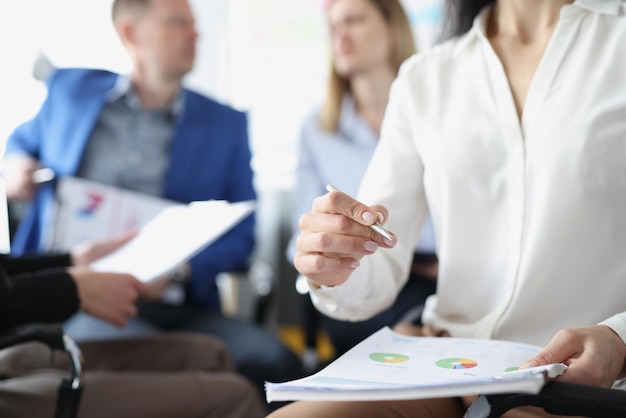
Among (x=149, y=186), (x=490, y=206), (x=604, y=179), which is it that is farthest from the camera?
(x=149, y=186)

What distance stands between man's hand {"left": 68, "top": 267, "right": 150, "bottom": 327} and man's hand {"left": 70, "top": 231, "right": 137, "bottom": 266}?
0.22 m

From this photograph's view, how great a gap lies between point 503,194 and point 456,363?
0.35 meters

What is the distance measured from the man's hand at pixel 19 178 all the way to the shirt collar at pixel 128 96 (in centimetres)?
34

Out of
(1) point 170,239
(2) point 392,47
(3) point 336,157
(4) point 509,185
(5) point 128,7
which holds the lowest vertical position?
(1) point 170,239

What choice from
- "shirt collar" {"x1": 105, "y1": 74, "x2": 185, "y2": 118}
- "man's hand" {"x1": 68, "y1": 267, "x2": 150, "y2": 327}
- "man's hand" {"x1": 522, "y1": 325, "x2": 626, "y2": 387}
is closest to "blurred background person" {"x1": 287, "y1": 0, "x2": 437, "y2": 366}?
"shirt collar" {"x1": 105, "y1": 74, "x2": 185, "y2": 118}

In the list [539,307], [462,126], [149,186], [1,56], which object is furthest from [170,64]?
[539,307]

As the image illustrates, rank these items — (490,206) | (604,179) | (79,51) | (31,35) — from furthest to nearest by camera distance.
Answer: (79,51)
(31,35)
(490,206)
(604,179)

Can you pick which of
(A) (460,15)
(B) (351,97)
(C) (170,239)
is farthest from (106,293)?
(B) (351,97)

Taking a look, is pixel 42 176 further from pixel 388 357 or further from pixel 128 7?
pixel 388 357

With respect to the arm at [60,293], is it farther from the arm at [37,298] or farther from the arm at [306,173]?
the arm at [306,173]

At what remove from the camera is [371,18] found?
259 cm

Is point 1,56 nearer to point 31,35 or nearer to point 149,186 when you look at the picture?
point 31,35

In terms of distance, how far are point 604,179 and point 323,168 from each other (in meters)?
1.52

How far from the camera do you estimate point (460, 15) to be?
57.0 inches
